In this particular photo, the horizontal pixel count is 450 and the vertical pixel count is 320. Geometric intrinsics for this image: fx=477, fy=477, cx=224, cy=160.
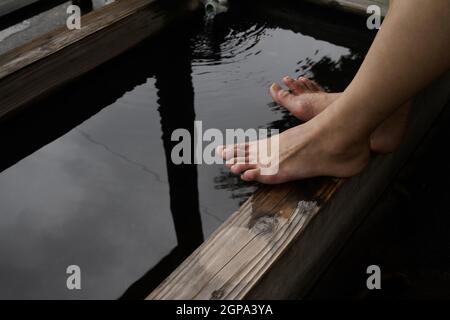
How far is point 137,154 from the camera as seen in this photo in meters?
2.24

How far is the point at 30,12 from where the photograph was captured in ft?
8.79

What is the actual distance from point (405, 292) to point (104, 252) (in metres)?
1.19

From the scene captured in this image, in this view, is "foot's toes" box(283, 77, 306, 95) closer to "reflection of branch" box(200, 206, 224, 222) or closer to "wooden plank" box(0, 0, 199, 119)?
"reflection of branch" box(200, 206, 224, 222)

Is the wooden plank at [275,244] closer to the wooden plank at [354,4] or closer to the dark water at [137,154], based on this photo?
the dark water at [137,154]

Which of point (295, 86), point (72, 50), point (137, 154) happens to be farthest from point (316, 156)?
point (72, 50)

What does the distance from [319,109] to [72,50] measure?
48.5 inches

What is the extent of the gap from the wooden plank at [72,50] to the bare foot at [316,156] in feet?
3.94

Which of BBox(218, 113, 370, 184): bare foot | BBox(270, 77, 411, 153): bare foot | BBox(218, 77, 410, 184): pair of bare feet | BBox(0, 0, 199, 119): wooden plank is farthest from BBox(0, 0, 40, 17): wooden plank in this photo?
BBox(218, 113, 370, 184): bare foot

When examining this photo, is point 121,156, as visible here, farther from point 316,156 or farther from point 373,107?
point 373,107

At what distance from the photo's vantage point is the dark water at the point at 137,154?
1.84 meters

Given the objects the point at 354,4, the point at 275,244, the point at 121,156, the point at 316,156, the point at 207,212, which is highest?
the point at 354,4

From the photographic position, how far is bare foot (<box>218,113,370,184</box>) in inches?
60.9
